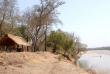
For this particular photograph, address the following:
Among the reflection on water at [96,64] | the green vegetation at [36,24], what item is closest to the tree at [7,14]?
the green vegetation at [36,24]

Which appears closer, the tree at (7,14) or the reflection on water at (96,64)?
the reflection on water at (96,64)

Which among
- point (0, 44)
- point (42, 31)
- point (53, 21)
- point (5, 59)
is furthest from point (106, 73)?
point (42, 31)

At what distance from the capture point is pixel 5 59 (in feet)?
81.8

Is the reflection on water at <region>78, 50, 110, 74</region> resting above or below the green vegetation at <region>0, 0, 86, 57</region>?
below

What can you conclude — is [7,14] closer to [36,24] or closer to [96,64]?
[36,24]

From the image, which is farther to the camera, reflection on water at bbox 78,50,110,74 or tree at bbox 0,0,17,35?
tree at bbox 0,0,17,35

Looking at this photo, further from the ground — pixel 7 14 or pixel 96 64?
pixel 7 14

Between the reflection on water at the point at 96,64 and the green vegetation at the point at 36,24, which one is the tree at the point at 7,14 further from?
the reflection on water at the point at 96,64

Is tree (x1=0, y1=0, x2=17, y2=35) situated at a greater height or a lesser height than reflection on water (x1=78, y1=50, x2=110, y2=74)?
greater

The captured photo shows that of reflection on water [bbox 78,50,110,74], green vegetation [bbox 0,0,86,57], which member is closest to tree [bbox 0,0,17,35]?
green vegetation [bbox 0,0,86,57]

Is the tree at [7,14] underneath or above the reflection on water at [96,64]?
above

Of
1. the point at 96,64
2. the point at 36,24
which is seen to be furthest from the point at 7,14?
the point at 96,64

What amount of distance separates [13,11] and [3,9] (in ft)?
17.6

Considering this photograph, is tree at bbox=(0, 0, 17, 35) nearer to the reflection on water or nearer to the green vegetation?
the green vegetation
